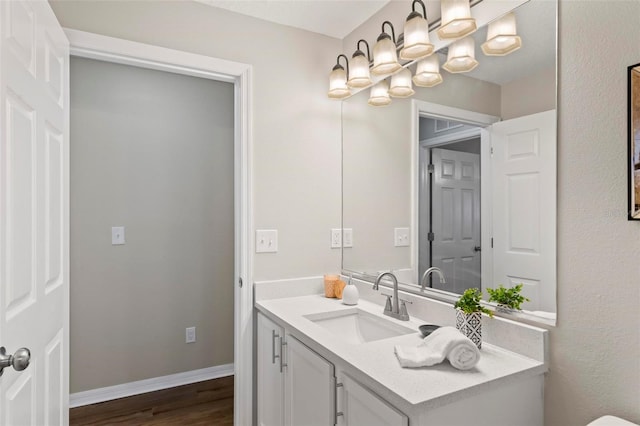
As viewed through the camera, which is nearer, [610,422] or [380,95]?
[610,422]

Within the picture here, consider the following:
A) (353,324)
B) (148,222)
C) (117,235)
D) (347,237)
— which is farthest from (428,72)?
(117,235)

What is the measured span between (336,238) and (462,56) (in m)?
1.19

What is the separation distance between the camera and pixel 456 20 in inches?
58.3

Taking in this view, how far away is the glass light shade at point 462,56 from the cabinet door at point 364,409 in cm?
127

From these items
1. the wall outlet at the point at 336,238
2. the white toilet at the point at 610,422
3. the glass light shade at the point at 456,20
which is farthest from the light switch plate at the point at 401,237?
the white toilet at the point at 610,422

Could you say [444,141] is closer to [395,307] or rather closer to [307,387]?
[395,307]

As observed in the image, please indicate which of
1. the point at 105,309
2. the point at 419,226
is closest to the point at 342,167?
the point at 419,226

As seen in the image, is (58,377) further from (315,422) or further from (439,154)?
(439,154)

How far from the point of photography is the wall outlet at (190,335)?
291cm

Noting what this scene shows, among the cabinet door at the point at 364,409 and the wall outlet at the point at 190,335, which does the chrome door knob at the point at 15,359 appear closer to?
the cabinet door at the point at 364,409

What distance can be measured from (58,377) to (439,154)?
6.01ft

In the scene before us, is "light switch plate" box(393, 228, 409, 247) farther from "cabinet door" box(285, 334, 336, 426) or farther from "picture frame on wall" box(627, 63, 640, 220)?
"picture frame on wall" box(627, 63, 640, 220)

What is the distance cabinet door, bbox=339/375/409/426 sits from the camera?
3.52 ft

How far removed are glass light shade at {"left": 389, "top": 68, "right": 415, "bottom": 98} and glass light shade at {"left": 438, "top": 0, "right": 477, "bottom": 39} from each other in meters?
0.33
